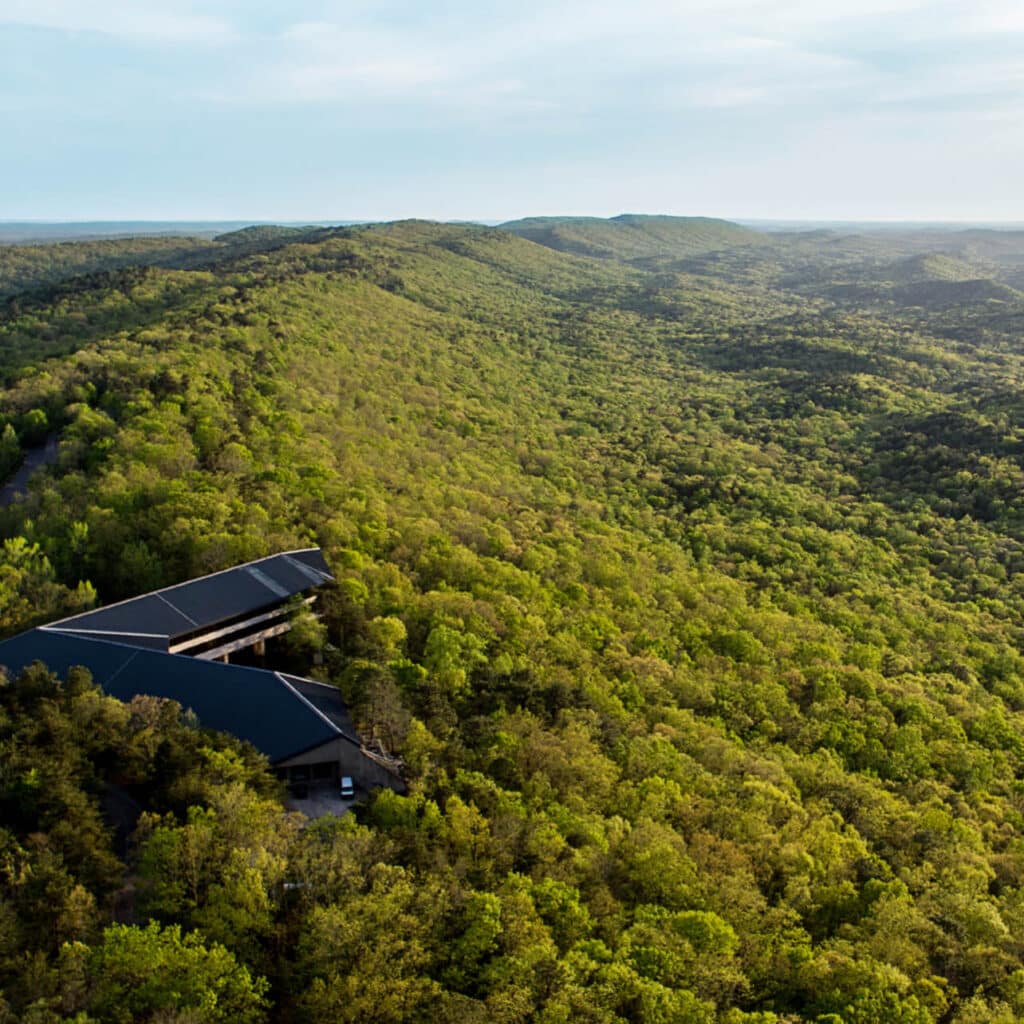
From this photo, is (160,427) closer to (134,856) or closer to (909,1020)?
(134,856)

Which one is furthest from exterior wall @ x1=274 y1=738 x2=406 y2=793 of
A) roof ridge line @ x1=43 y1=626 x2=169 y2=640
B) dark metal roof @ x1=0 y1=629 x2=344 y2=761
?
roof ridge line @ x1=43 y1=626 x2=169 y2=640

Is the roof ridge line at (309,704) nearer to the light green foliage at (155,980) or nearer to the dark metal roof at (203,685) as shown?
the dark metal roof at (203,685)

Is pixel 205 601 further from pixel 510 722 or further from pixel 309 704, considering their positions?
pixel 510 722

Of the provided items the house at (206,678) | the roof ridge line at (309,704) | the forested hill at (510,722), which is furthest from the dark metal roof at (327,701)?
the forested hill at (510,722)

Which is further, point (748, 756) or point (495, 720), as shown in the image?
point (748, 756)

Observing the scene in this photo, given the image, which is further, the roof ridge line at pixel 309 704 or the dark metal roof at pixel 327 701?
the dark metal roof at pixel 327 701

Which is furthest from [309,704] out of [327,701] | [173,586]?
[173,586]

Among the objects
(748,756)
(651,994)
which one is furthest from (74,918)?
(748,756)
